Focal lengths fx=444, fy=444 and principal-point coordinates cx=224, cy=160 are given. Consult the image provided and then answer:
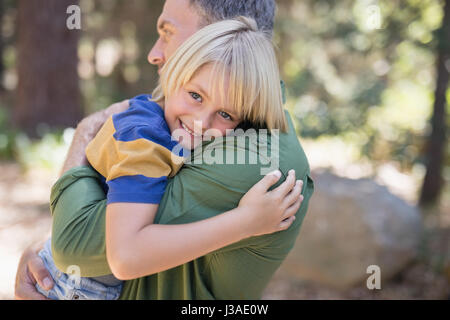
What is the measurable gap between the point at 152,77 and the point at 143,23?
1.27 metres

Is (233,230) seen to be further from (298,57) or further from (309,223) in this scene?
(298,57)

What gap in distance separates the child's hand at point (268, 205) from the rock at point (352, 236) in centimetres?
263

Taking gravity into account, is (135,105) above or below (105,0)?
below

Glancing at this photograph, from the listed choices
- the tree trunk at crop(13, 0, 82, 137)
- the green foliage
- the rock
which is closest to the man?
the green foliage

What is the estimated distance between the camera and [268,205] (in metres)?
1.41

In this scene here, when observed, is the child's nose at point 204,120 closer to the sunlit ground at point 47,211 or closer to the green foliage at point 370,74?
the sunlit ground at point 47,211

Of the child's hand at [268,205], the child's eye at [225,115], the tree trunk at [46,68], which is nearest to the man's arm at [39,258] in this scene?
the child's eye at [225,115]

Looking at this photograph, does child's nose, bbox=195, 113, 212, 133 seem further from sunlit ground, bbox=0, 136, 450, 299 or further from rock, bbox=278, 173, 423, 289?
rock, bbox=278, 173, 423, 289

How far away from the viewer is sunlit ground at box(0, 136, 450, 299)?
404cm

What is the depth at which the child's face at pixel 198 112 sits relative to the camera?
1563mm

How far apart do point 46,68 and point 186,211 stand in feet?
22.6

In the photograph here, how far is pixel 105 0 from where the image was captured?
443 inches

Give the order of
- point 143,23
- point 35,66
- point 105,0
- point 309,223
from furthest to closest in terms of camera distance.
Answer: point 105,0, point 143,23, point 35,66, point 309,223
